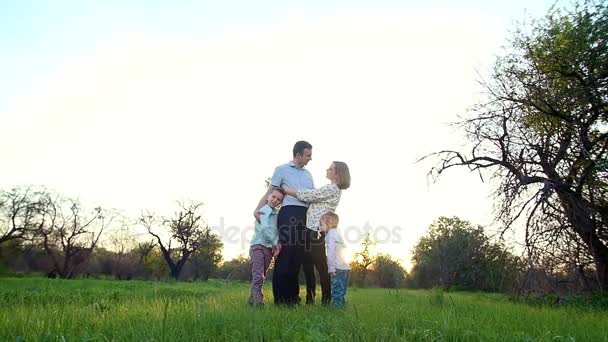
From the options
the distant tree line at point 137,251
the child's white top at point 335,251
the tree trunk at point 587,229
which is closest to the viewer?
the child's white top at point 335,251

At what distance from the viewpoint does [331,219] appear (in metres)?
5.98

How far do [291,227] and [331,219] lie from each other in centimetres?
59

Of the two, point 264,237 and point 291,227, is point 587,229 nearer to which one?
point 291,227

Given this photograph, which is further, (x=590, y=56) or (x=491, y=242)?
(x=491, y=242)

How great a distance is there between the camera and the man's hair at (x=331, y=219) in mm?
5926

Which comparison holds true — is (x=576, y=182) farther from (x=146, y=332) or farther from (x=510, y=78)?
(x=146, y=332)

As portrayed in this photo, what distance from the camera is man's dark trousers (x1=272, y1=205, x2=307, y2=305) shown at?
5781 mm

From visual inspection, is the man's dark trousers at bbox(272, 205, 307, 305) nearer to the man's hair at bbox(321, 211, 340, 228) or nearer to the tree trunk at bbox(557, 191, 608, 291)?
the man's hair at bbox(321, 211, 340, 228)

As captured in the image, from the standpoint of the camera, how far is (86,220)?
51188 mm

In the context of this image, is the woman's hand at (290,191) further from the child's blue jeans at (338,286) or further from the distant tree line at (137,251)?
the distant tree line at (137,251)

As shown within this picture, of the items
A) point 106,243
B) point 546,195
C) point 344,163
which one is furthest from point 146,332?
point 106,243

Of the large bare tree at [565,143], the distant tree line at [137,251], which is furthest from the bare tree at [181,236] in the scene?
the large bare tree at [565,143]

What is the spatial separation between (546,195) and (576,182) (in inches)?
38.8

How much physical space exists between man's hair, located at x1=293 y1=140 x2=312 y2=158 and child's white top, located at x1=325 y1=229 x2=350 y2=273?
1.29 m
